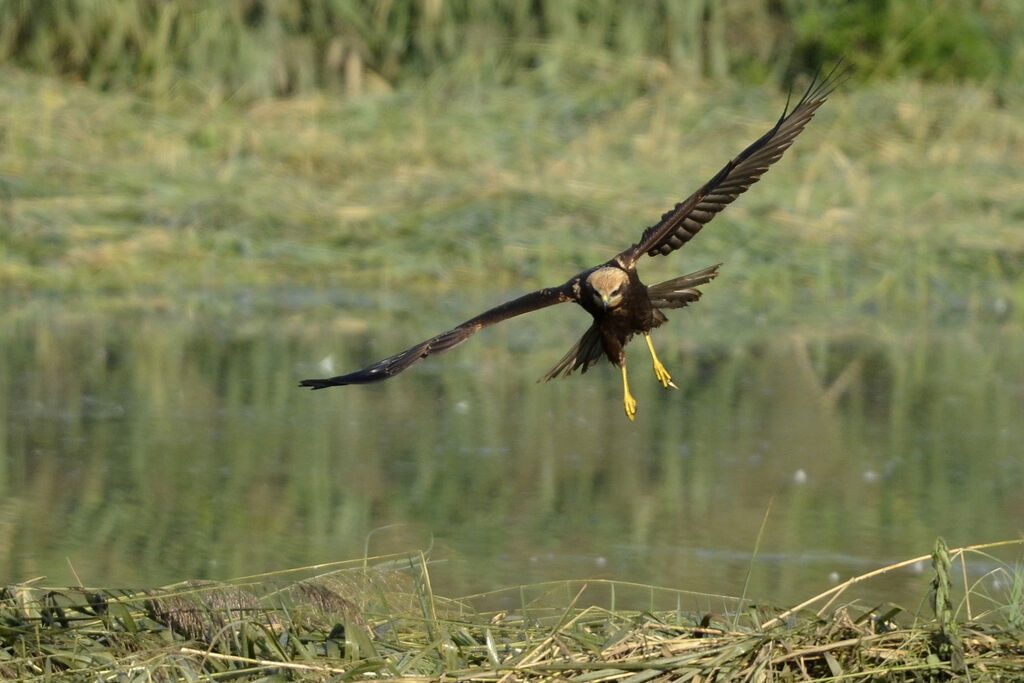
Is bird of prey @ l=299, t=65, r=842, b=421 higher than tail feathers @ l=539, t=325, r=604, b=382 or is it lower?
higher

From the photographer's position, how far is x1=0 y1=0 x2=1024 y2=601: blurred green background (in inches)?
244

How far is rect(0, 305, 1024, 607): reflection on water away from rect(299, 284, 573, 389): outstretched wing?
2.41 ft

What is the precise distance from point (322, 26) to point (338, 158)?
8.24 feet

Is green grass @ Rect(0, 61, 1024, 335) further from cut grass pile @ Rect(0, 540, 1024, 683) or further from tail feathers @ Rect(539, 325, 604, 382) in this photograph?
cut grass pile @ Rect(0, 540, 1024, 683)

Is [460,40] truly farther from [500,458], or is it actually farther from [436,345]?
[436,345]

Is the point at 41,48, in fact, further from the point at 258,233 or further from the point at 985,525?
the point at 985,525

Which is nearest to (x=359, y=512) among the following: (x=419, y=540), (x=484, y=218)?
(x=419, y=540)

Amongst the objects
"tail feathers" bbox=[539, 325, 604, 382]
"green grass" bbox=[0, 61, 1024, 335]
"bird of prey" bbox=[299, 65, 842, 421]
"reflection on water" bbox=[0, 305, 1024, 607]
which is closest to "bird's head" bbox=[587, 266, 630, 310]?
"bird of prey" bbox=[299, 65, 842, 421]

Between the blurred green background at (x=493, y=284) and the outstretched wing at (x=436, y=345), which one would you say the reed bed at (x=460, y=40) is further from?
the outstretched wing at (x=436, y=345)

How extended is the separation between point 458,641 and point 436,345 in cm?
86

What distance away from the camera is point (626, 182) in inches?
493

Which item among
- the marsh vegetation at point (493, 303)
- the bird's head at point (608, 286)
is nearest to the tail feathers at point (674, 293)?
the bird's head at point (608, 286)

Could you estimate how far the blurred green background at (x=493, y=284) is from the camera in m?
6.19

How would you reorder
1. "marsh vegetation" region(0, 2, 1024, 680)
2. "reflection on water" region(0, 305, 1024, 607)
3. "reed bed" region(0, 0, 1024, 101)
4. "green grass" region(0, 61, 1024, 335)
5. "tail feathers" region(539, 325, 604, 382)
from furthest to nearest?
"reed bed" region(0, 0, 1024, 101), "green grass" region(0, 61, 1024, 335), "marsh vegetation" region(0, 2, 1024, 680), "tail feathers" region(539, 325, 604, 382), "reflection on water" region(0, 305, 1024, 607)
